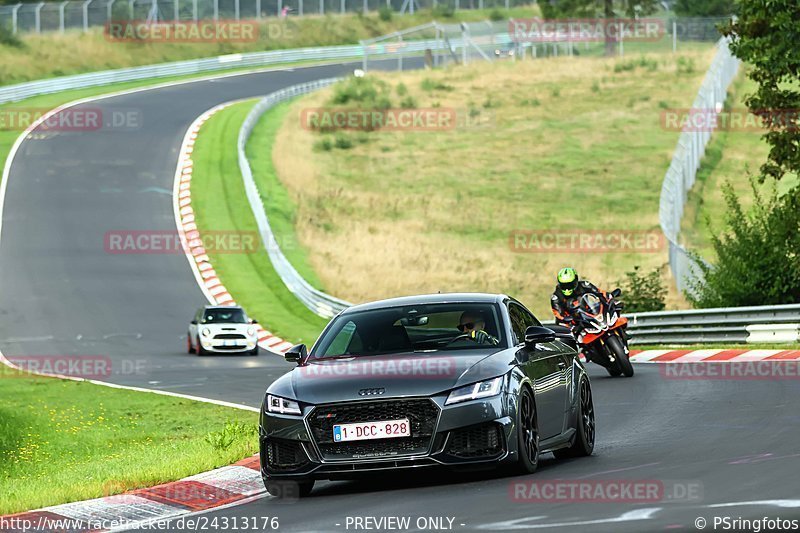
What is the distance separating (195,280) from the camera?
43.9 m

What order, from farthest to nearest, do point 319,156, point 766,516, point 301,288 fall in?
point 319,156 → point 301,288 → point 766,516

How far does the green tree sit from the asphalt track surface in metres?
7.00

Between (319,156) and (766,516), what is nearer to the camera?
(766,516)

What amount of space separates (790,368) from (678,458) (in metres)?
10.7

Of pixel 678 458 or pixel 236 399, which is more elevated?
pixel 678 458

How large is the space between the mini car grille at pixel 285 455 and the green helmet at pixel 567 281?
1062 centimetres

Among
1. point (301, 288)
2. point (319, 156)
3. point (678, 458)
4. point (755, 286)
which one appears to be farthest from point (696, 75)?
point (678, 458)

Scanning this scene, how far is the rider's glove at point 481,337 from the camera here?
38.9 ft

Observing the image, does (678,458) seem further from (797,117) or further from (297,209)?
(297,209)

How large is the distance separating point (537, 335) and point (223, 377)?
1567cm

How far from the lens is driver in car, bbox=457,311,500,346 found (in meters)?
11.9

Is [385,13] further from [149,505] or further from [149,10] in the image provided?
[149,505]

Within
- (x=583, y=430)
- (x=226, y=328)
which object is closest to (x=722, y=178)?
(x=226, y=328)

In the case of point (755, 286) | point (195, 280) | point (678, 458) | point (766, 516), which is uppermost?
point (766, 516)
